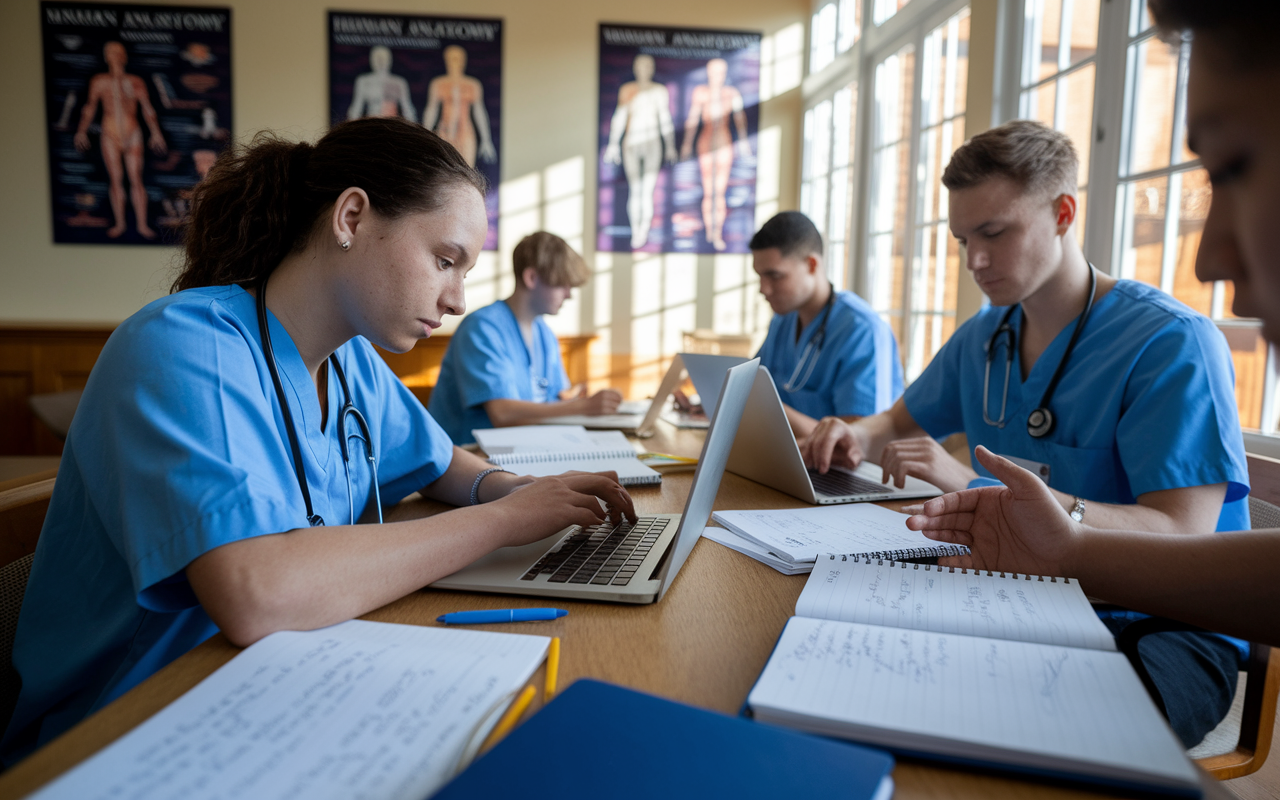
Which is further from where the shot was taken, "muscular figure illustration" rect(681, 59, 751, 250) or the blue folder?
"muscular figure illustration" rect(681, 59, 751, 250)

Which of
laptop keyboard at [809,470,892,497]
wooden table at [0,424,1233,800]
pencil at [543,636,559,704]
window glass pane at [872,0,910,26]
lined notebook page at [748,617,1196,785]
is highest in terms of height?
window glass pane at [872,0,910,26]

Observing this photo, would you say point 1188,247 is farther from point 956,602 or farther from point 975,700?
point 975,700

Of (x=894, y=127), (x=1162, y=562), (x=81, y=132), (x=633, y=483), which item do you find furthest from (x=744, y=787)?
(x=81, y=132)

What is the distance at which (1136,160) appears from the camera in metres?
2.06

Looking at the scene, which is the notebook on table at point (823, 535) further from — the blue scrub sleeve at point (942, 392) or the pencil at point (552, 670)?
the blue scrub sleeve at point (942, 392)

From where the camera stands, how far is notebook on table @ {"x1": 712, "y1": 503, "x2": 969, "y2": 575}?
906mm

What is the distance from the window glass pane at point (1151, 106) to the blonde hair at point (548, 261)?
1.72 m

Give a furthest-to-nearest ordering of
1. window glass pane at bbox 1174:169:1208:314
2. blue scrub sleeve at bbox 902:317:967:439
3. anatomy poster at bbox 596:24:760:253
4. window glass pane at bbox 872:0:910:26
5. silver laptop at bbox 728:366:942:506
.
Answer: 1. anatomy poster at bbox 596:24:760:253
2. window glass pane at bbox 872:0:910:26
3. window glass pane at bbox 1174:169:1208:314
4. blue scrub sleeve at bbox 902:317:967:439
5. silver laptop at bbox 728:366:942:506

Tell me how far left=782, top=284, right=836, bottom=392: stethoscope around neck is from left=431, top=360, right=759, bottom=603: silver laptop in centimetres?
155

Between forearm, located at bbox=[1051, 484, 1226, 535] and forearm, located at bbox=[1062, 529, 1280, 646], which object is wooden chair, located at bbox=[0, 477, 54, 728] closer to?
forearm, located at bbox=[1062, 529, 1280, 646]

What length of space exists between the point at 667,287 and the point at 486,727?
4245mm

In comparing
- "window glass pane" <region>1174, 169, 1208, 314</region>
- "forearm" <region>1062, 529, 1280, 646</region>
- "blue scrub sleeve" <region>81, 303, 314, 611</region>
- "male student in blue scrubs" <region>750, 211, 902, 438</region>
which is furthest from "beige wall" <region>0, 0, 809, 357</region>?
"forearm" <region>1062, 529, 1280, 646</region>

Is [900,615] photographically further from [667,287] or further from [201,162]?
[201,162]

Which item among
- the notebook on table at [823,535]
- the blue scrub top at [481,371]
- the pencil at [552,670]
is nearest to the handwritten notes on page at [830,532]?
the notebook on table at [823,535]
